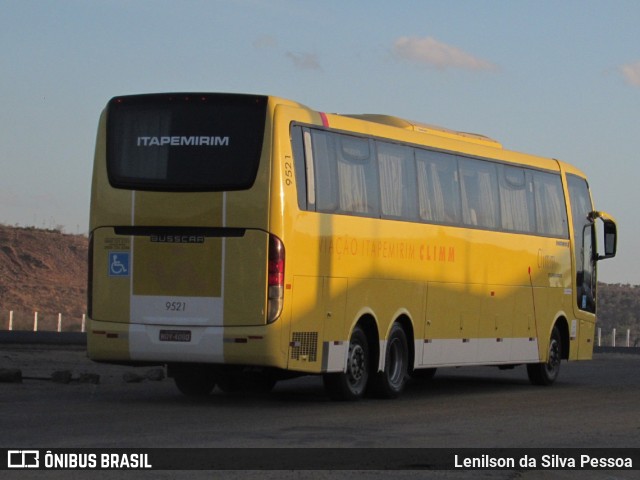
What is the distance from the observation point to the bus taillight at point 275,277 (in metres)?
18.5

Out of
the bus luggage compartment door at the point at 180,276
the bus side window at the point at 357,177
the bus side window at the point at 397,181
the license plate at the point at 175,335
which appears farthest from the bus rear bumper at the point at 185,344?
the bus side window at the point at 397,181

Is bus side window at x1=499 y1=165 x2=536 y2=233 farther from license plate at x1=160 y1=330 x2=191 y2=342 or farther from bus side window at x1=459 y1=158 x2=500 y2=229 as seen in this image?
license plate at x1=160 y1=330 x2=191 y2=342

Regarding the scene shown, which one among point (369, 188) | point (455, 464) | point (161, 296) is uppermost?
point (369, 188)

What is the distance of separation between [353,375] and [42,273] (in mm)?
76605

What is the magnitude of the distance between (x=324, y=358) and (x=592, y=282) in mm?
10616

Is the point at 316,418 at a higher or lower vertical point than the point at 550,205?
lower

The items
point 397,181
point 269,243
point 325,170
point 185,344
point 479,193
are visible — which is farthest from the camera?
point 479,193

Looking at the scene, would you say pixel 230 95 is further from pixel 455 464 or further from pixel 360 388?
pixel 455 464

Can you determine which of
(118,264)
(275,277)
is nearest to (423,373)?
(275,277)

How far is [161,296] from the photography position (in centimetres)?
1895

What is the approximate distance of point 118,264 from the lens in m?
19.2

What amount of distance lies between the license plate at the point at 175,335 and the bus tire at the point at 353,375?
2.45 m

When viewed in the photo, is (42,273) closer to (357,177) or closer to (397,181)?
(397,181)

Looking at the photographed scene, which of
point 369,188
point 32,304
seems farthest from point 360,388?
point 32,304
